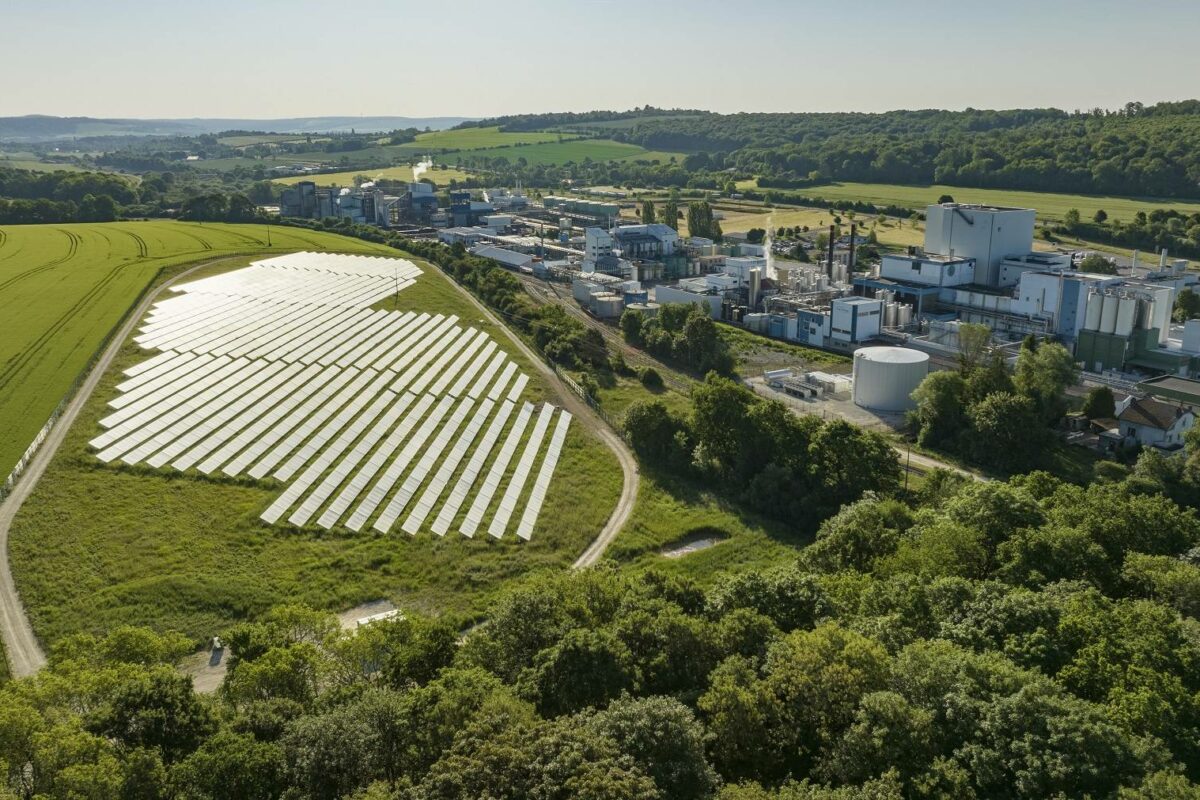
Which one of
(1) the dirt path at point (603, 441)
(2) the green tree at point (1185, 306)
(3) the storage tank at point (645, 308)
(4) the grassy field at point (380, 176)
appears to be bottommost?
(1) the dirt path at point (603, 441)

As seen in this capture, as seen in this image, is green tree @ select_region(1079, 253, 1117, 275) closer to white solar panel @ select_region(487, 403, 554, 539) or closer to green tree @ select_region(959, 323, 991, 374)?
green tree @ select_region(959, 323, 991, 374)

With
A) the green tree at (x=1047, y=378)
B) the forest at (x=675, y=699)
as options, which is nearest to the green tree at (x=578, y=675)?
the forest at (x=675, y=699)

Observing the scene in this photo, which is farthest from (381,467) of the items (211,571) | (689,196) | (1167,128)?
(1167,128)

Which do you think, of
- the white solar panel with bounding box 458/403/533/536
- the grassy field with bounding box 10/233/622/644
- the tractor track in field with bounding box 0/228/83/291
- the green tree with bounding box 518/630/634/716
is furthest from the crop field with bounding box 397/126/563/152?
the green tree with bounding box 518/630/634/716

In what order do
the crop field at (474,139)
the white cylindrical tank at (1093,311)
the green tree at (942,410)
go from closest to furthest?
1. the green tree at (942,410)
2. the white cylindrical tank at (1093,311)
3. the crop field at (474,139)

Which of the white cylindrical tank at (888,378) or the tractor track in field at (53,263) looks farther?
the tractor track in field at (53,263)

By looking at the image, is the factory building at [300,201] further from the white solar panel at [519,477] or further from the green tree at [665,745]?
the green tree at [665,745]
